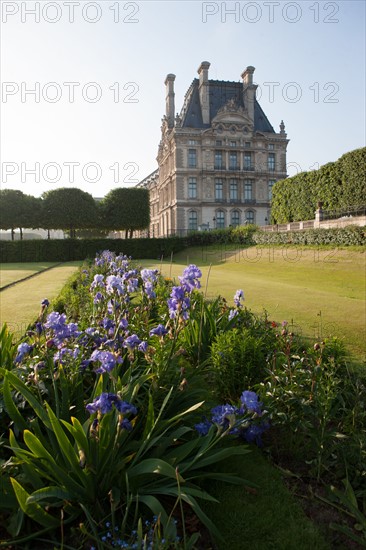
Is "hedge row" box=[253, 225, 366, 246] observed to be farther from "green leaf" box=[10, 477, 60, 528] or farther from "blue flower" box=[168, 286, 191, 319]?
"green leaf" box=[10, 477, 60, 528]

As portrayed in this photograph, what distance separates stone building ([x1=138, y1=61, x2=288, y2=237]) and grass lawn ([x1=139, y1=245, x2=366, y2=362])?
59.4ft

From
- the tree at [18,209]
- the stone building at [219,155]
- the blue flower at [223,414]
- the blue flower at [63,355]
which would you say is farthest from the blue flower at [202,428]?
the stone building at [219,155]

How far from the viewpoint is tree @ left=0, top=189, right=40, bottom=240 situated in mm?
39156

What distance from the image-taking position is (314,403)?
3.34 meters

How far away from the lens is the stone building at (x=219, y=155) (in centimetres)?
5228

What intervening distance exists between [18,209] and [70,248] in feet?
31.5

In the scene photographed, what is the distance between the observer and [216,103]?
54.2 m

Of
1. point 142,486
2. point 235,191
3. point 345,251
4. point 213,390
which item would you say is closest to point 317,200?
point 345,251

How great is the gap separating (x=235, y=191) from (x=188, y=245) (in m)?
19.3

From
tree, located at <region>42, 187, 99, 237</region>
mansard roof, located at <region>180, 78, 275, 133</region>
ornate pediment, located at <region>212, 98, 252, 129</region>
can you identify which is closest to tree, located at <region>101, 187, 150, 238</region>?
tree, located at <region>42, 187, 99, 237</region>

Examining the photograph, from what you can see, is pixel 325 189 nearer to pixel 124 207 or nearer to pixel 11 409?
pixel 124 207

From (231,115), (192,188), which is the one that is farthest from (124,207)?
(231,115)

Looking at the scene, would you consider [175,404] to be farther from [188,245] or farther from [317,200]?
[188,245]

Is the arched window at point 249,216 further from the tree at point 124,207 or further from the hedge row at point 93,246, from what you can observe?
the hedge row at point 93,246
